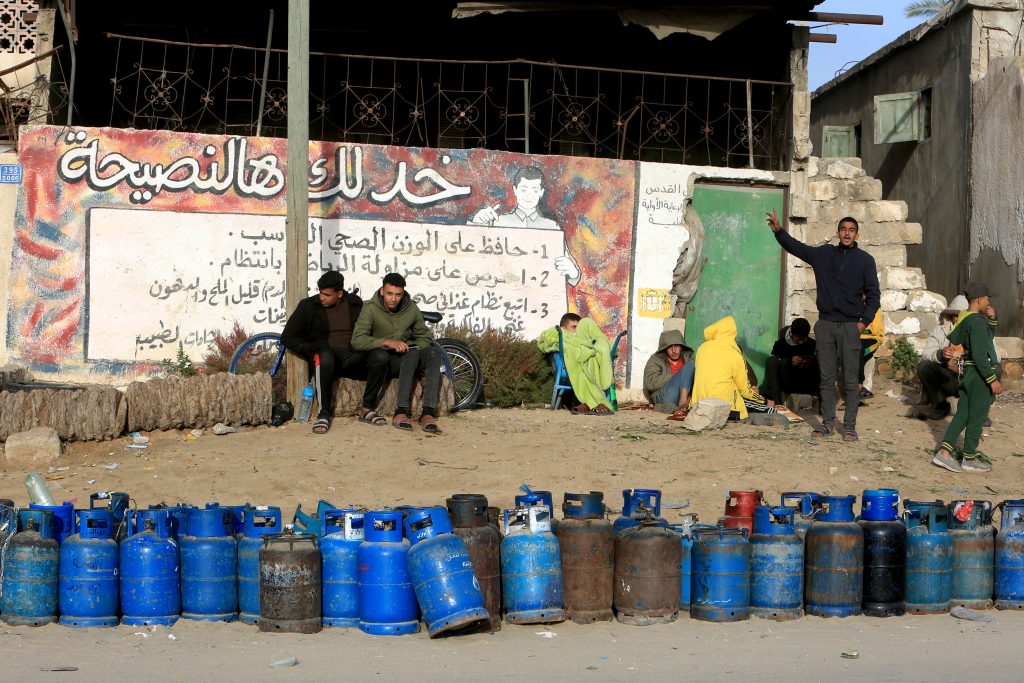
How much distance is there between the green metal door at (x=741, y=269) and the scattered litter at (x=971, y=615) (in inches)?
278

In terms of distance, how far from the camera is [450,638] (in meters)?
5.67

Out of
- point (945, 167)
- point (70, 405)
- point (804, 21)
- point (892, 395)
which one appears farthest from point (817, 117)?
point (70, 405)

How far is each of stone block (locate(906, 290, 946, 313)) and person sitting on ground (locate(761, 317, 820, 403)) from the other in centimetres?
199

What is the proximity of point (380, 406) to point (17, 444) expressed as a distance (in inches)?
110

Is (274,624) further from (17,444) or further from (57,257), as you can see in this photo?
(57,257)

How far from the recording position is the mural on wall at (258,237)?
38.0 feet

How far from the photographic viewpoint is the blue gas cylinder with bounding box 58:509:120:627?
5750 millimetres

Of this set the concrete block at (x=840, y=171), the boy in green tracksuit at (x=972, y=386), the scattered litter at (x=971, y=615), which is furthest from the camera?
the concrete block at (x=840, y=171)

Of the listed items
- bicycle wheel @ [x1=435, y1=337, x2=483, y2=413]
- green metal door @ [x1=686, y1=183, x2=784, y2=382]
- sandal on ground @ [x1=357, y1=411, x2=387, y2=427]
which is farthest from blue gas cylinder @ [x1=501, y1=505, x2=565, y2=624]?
green metal door @ [x1=686, y1=183, x2=784, y2=382]

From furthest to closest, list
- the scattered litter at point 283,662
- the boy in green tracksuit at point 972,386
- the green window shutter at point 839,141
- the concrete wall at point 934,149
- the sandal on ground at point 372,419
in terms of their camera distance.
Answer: the green window shutter at point 839,141
the concrete wall at point 934,149
the sandal on ground at point 372,419
the boy in green tracksuit at point 972,386
the scattered litter at point 283,662

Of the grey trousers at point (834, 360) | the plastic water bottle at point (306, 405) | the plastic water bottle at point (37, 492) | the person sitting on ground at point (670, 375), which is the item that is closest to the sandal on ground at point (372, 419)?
the plastic water bottle at point (306, 405)

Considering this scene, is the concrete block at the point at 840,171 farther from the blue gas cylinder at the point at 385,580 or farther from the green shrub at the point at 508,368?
the blue gas cylinder at the point at 385,580

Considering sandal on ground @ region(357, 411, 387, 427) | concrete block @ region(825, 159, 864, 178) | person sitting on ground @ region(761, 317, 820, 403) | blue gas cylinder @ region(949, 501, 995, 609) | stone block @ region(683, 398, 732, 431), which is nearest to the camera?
blue gas cylinder @ region(949, 501, 995, 609)

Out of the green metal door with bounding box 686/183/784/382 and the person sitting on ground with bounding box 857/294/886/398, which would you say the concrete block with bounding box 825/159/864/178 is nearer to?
the green metal door with bounding box 686/183/784/382
